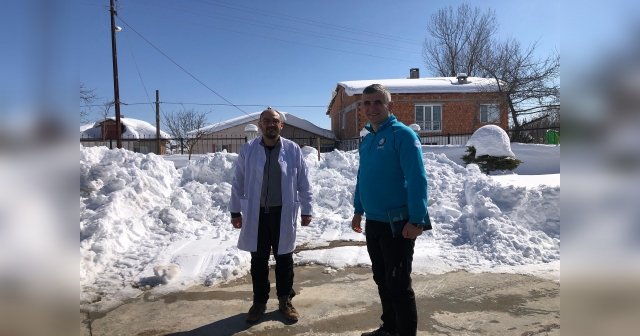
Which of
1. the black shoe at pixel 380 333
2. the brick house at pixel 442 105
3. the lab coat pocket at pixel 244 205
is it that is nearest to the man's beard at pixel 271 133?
the lab coat pocket at pixel 244 205

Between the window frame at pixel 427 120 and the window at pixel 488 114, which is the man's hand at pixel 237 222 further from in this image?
the window at pixel 488 114

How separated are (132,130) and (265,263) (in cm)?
3831

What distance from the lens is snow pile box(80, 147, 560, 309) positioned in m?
4.43

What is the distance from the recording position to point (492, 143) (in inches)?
401

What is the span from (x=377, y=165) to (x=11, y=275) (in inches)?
82.3

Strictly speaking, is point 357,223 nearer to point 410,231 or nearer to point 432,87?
point 410,231

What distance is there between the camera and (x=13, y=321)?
0.95 m

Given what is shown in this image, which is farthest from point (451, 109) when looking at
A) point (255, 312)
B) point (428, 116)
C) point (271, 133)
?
point (255, 312)

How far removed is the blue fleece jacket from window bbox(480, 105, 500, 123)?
23.4 metres

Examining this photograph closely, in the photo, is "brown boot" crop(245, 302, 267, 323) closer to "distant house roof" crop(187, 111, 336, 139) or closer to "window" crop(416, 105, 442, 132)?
"window" crop(416, 105, 442, 132)

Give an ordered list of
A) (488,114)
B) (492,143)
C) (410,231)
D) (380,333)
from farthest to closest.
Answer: (488,114), (492,143), (380,333), (410,231)

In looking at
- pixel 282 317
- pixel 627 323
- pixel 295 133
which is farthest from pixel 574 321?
pixel 295 133

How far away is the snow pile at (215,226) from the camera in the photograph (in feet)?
14.5

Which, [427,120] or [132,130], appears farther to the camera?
[132,130]
